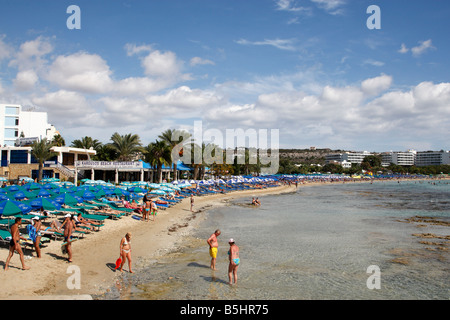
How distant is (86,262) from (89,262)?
0.10 meters

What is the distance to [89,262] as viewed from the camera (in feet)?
36.2

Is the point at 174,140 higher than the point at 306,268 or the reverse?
higher

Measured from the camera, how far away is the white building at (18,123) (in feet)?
200

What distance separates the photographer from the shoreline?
8204 mm

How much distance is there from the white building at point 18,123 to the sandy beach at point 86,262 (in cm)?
5315

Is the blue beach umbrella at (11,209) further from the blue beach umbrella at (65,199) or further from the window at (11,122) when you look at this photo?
the window at (11,122)

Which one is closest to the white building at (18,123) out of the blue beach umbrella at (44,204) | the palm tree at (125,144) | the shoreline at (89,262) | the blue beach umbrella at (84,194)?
the palm tree at (125,144)

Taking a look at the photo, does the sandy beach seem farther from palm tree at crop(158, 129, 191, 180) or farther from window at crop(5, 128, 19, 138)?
window at crop(5, 128, 19, 138)

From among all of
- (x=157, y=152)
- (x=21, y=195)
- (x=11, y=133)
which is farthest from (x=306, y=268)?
(x=11, y=133)

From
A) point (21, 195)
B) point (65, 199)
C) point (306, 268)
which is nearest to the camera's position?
point (306, 268)

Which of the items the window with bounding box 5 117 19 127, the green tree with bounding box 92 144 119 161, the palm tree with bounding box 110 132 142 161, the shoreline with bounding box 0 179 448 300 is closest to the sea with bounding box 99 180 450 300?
the shoreline with bounding box 0 179 448 300

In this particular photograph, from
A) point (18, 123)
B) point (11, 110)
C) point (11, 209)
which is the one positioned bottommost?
point (11, 209)

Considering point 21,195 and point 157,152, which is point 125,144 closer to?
point 157,152
